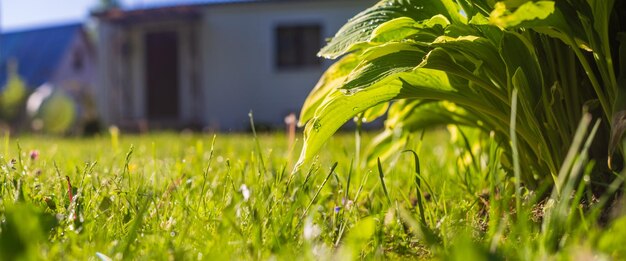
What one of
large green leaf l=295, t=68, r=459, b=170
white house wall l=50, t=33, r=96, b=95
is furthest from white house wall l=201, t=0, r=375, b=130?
large green leaf l=295, t=68, r=459, b=170

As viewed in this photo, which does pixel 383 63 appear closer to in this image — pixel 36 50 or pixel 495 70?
pixel 495 70

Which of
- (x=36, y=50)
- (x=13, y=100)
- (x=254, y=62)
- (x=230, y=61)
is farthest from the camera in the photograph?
(x=36, y=50)

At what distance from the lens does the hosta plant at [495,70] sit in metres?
1.46

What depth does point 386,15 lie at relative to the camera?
5.50 feet

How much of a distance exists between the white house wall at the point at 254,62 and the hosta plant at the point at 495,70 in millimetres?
12694

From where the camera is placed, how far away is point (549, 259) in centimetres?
101

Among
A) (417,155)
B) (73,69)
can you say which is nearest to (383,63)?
(417,155)

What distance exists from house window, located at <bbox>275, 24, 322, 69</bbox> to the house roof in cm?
1044

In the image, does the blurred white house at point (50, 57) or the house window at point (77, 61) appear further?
the house window at point (77, 61)

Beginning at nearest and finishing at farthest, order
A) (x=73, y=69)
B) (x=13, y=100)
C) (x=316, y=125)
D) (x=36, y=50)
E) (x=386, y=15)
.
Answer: (x=316, y=125), (x=386, y=15), (x=13, y=100), (x=73, y=69), (x=36, y=50)

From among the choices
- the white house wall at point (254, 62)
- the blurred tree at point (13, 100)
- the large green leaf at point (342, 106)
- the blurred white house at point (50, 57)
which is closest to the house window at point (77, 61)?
the blurred white house at point (50, 57)

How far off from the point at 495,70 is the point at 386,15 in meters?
0.30

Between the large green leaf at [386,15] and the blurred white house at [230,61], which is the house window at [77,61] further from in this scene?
the large green leaf at [386,15]

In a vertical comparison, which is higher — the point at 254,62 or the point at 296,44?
the point at 296,44
